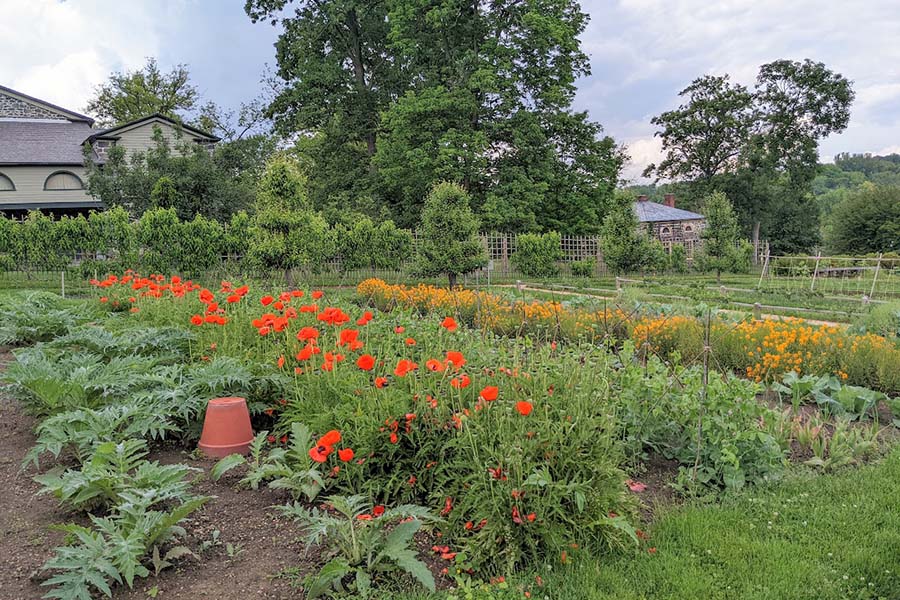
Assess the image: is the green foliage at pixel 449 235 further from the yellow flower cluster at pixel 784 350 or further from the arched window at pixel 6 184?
the arched window at pixel 6 184

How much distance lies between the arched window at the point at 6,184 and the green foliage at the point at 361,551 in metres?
30.6

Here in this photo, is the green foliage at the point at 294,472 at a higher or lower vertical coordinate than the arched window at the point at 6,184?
lower

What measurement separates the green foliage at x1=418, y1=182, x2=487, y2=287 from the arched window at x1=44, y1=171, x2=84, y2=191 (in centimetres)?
1984

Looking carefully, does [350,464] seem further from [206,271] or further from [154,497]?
[206,271]

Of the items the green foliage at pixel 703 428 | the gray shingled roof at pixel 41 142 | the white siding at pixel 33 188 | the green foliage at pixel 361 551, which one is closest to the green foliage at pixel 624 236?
the green foliage at pixel 703 428

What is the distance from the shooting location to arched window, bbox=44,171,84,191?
85.8 ft

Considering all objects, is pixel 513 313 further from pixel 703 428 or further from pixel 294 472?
pixel 294 472

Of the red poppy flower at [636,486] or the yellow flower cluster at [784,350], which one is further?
the yellow flower cluster at [784,350]

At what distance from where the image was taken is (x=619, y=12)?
33.4ft

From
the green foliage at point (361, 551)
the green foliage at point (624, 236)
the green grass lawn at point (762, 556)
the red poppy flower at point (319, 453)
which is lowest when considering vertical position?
the green grass lawn at point (762, 556)

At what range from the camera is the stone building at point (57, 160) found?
83.6 ft

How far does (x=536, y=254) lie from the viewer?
19016 mm

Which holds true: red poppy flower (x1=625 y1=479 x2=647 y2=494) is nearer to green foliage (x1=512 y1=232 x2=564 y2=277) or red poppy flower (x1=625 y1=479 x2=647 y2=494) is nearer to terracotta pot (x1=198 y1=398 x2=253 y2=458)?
terracotta pot (x1=198 y1=398 x2=253 y2=458)

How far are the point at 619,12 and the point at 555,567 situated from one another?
34.0ft
